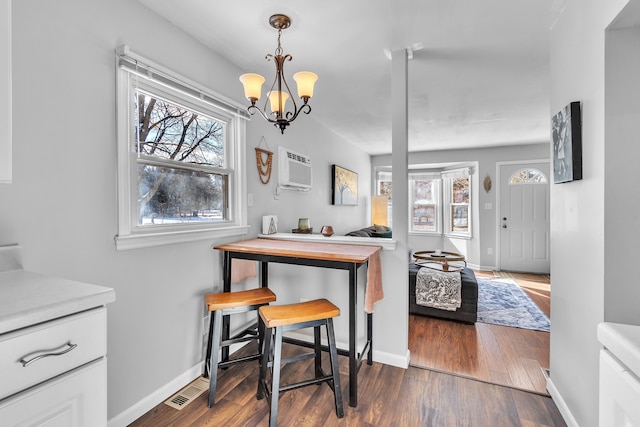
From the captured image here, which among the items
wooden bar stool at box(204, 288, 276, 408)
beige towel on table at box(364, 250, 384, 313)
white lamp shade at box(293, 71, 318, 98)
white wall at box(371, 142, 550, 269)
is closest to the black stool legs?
wooden bar stool at box(204, 288, 276, 408)

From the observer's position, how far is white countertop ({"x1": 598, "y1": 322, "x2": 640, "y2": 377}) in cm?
59

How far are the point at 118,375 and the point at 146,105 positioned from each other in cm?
150

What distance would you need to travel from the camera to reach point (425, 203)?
6379 millimetres

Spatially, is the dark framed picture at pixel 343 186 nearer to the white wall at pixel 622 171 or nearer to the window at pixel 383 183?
the window at pixel 383 183

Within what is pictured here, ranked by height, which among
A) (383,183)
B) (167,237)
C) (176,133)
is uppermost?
(383,183)

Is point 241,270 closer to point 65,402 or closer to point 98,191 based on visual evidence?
point 98,191

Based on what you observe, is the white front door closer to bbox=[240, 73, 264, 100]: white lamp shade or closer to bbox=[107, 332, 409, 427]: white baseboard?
bbox=[107, 332, 409, 427]: white baseboard

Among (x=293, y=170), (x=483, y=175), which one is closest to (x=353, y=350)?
(x=293, y=170)

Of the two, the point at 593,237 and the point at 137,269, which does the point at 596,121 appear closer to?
the point at 593,237

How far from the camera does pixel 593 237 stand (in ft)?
4.31

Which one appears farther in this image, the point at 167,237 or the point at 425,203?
the point at 425,203

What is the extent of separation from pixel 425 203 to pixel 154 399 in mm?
5772

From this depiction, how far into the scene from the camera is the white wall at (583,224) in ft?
4.02

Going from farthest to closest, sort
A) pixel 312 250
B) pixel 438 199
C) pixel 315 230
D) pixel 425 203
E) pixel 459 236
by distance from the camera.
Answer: pixel 425 203, pixel 438 199, pixel 459 236, pixel 315 230, pixel 312 250
